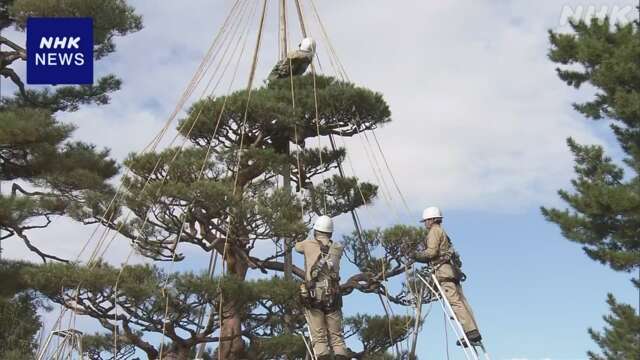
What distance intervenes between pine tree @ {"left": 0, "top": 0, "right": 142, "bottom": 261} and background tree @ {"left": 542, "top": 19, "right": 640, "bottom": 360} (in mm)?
5645

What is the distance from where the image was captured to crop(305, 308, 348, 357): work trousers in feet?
20.4

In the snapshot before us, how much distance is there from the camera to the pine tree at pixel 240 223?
270 inches

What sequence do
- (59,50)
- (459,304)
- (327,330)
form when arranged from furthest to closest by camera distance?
1. (59,50)
2. (459,304)
3. (327,330)

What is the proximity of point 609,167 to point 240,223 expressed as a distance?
4565mm

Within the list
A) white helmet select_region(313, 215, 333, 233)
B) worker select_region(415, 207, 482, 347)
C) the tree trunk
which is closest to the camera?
white helmet select_region(313, 215, 333, 233)

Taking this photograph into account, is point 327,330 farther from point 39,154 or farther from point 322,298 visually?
point 39,154

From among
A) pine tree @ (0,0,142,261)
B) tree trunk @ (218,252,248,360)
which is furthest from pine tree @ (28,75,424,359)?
pine tree @ (0,0,142,261)

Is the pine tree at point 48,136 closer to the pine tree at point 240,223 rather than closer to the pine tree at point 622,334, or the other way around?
the pine tree at point 240,223

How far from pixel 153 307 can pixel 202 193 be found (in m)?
1.09

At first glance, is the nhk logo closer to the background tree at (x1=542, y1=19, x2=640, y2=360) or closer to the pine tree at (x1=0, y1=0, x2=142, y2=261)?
the pine tree at (x1=0, y1=0, x2=142, y2=261)

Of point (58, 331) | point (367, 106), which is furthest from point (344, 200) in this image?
point (58, 331)

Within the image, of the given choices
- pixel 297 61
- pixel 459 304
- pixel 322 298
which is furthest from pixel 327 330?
A: pixel 297 61

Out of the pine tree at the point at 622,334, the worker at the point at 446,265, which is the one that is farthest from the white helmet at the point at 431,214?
the pine tree at the point at 622,334

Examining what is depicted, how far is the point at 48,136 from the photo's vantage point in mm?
10023
